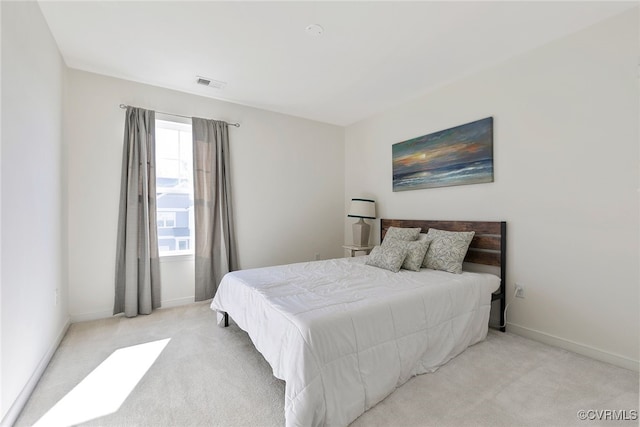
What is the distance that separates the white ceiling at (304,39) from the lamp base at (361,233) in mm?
1810

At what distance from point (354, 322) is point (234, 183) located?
9.02 feet

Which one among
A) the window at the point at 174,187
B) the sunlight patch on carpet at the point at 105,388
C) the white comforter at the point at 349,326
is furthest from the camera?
the window at the point at 174,187

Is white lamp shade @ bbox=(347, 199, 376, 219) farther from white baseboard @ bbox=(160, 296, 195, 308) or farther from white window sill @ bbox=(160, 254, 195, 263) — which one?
white baseboard @ bbox=(160, 296, 195, 308)

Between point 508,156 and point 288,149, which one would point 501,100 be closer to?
point 508,156

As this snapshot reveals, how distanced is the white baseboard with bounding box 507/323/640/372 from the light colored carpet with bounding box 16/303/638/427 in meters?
0.06

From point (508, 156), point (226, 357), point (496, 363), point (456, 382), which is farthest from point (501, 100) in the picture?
point (226, 357)

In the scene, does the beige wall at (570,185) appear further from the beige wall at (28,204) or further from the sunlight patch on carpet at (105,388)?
the beige wall at (28,204)

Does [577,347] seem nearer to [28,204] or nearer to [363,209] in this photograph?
[363,209]

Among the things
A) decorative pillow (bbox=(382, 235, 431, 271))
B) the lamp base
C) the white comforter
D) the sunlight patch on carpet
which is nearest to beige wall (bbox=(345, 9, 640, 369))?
the white comforter

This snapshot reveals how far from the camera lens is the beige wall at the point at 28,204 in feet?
4.99

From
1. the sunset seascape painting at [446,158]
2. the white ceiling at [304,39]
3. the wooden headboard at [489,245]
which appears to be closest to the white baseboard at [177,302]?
the white ceiling at [304,39]

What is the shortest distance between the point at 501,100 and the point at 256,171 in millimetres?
3000

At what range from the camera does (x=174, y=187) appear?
3.58 m

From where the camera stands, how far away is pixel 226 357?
222cm
